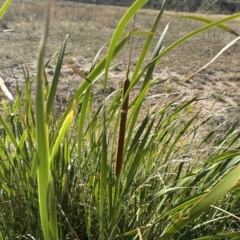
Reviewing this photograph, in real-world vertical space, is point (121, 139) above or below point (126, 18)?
below

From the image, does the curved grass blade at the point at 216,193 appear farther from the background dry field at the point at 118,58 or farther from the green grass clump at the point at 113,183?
the background dry field at the point at 118,58

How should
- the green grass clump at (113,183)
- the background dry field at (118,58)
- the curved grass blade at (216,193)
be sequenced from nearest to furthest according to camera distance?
the curved grass blade at (216,193) < the green grass clump at (113,183) < the background dry field at (118,58)

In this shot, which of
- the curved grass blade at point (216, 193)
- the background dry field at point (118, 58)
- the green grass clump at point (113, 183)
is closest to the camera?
the curved grass blade at point (216, 193)

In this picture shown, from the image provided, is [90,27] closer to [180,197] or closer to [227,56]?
[227,56]

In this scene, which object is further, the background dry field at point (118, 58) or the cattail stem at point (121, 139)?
the background dry field at point (118, 58)

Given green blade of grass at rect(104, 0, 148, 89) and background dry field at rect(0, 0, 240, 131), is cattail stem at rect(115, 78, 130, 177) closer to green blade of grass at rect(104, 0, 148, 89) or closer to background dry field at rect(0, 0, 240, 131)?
green blade of grass at rect(104, 0, 148, 89)

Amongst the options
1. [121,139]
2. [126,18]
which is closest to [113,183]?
[121,139]

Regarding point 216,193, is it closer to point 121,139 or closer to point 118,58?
point 121,139

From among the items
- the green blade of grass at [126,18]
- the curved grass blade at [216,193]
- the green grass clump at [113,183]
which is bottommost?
the green grass clump at [113,183]

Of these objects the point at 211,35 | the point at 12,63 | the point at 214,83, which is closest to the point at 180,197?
the point at 214,83

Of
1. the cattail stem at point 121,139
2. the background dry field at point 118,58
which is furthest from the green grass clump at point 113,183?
the background dry field at point 118,58

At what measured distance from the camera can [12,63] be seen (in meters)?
3.70

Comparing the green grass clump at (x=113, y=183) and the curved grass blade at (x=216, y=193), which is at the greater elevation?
the curved grass blade at (x=216, y=193)

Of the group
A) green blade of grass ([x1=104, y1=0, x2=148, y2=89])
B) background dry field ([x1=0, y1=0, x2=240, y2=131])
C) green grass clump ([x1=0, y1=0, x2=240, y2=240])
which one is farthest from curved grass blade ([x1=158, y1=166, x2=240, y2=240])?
background dry field ([x1=0, y1=0, x2=240, y2=131])
